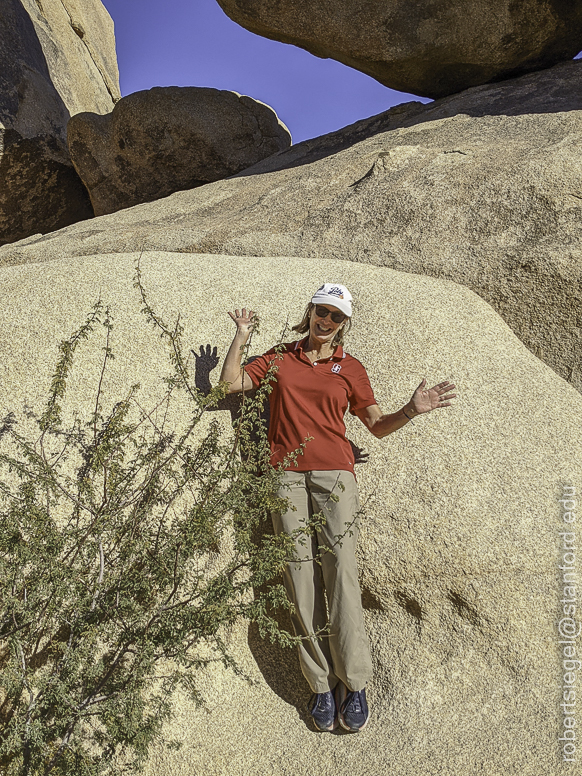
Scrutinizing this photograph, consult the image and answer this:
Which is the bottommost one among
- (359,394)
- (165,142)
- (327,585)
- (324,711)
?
(324,711)

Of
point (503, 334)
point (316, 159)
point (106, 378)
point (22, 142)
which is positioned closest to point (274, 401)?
point (106, 378)

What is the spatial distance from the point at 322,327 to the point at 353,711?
6.67 ft

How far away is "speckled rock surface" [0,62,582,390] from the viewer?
553 cm

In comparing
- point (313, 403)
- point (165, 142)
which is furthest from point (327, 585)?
point (165, 142)

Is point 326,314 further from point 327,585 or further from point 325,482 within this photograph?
point 327,585

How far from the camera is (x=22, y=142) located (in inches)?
423

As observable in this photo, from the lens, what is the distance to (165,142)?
34.0 feet

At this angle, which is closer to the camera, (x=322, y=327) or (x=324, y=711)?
(x=324, y=711)

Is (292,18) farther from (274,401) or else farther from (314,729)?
(314,729)

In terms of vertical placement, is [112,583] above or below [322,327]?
below

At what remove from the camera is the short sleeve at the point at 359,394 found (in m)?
3.95

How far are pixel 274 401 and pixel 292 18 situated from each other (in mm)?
7605

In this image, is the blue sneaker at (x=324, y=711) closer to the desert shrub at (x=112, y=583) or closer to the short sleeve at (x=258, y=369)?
the desert shrub at (x=112, y=583)

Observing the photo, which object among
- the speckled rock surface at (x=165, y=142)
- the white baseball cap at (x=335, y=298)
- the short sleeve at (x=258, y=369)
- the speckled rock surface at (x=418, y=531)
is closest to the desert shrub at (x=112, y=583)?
the short sleeve at (x=258, y=369)
